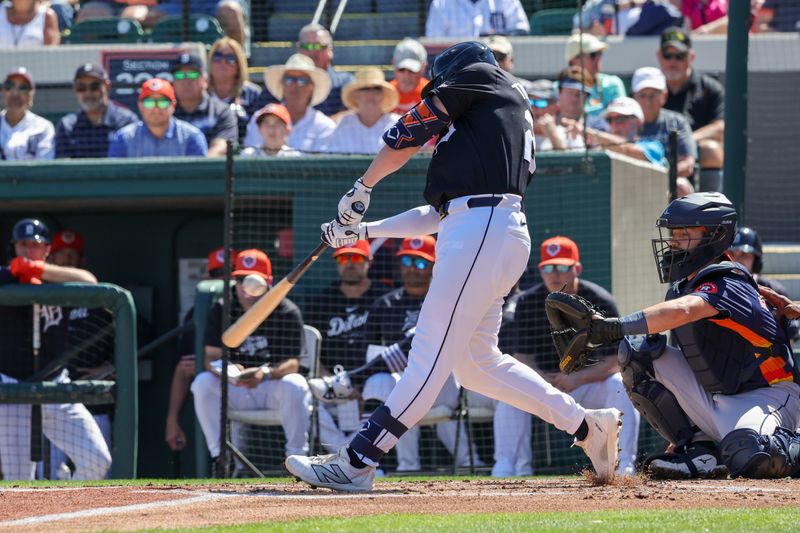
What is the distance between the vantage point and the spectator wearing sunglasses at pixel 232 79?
34.1 ft

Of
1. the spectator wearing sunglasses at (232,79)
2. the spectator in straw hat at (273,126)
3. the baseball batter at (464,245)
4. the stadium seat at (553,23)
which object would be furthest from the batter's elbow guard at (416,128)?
the stadium seat at (553,23)

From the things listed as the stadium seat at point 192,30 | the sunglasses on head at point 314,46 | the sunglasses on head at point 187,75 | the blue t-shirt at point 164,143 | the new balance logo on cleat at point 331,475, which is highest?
the stadium seat at point 192,30

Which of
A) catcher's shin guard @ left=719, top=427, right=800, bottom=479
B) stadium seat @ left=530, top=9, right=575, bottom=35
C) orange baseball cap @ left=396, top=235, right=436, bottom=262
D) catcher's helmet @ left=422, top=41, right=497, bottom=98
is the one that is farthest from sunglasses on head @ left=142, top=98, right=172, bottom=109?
catcher's shin guard @ left=719, top=427, right=800, bottom=479

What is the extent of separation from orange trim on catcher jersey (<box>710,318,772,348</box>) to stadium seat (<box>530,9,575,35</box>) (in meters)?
6.66

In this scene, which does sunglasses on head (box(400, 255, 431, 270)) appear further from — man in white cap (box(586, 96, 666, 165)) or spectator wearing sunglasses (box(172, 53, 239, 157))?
spectator wearing sunglasses (box(172, 53, 239, 157))

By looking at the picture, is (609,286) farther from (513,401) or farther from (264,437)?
(513,401)

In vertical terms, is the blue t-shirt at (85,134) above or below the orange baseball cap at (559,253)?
above

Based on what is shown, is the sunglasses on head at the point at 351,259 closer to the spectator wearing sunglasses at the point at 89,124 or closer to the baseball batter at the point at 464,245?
the spectator wearing sunglasses at the point at 89,124

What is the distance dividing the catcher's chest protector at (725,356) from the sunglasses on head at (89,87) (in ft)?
19.3

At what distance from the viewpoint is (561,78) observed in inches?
390

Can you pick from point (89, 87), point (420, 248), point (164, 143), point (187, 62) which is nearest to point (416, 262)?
point (420, 248)

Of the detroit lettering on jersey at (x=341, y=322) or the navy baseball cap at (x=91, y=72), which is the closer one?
the detroit lettering on jersey at (x=341, y=322)

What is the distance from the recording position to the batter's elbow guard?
4863 mm

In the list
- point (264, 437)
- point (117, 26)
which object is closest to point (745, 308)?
point (264, 437)
